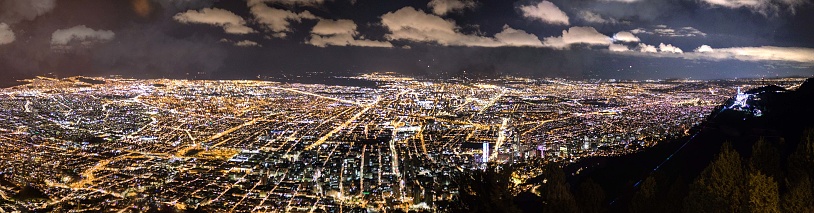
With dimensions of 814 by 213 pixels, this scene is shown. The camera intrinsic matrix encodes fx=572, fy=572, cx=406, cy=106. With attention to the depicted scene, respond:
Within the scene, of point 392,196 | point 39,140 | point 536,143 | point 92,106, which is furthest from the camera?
point 92,106

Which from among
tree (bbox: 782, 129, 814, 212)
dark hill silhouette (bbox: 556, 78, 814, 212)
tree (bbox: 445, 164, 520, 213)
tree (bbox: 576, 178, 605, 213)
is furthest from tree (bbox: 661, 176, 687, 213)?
tree (bbox: 445, 164, 520, 213)

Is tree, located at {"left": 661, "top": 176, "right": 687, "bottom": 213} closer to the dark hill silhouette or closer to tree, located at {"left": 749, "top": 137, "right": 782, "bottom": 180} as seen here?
the dark hill silhouette

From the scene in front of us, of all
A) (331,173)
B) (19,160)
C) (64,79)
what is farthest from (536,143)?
(64,79)

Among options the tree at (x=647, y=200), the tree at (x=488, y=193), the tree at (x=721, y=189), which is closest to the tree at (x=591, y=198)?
the tree at (x=647, y=200)

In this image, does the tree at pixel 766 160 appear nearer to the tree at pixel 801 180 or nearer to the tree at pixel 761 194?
the tree at pixel 801 180

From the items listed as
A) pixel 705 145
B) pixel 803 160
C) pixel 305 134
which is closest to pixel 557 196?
pixel 803 160

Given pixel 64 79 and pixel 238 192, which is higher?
pixel 64 79

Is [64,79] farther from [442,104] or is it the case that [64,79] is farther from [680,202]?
[680,202]
